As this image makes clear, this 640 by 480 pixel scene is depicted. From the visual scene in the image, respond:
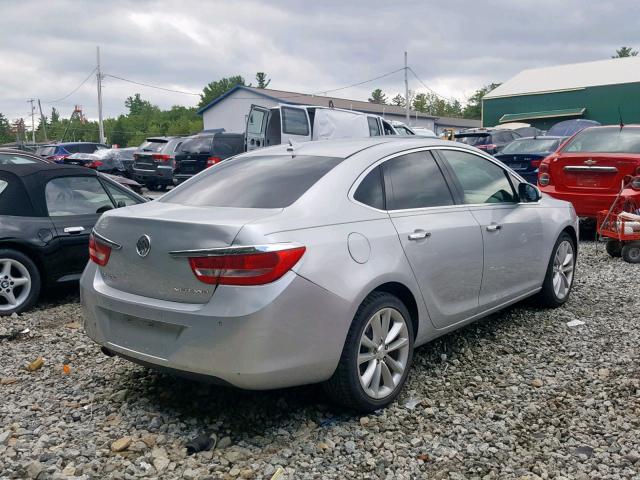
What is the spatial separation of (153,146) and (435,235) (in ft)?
61.1

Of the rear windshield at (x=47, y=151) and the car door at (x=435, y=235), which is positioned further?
the rear windshield at (x=47, y=151)

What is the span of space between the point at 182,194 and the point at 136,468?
179cm

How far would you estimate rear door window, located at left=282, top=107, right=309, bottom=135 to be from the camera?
15305 millimetres

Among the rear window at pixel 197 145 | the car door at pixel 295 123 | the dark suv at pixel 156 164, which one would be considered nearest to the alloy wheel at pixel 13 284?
the car door at pixel 295 123

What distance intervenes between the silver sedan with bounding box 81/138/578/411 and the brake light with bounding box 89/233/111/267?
0.01m

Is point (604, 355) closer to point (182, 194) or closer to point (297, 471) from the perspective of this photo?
point (297, 471)

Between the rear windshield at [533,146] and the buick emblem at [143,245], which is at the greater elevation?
the rear windshield at [533,146]

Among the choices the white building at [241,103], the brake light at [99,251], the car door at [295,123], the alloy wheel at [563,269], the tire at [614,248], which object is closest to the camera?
the brake light at [99,251]

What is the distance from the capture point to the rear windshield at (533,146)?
13216mm

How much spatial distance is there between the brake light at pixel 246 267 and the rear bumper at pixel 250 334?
40mm

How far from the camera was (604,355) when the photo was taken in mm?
4641

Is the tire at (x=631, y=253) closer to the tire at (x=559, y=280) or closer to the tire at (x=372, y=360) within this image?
the tire at (x=559, y=280)

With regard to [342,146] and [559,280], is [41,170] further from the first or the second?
[559,280]

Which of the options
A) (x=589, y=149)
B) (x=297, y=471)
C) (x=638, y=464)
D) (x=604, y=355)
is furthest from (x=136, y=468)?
(x=589, y=149)
